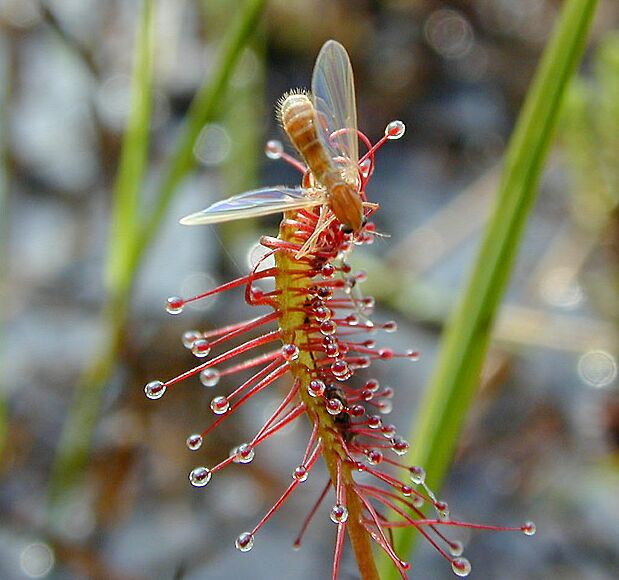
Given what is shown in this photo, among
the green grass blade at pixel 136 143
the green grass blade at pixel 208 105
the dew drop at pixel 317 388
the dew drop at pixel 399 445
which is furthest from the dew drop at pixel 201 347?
the green grass blade at pixel 136 143

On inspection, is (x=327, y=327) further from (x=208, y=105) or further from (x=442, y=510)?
(x=208, y=105)

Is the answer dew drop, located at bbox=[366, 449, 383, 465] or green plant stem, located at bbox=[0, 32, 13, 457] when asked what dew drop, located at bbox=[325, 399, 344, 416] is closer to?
dew drop, located at bbox=[366, 449, 383, 465]

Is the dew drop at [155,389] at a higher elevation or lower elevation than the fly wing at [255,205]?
lower

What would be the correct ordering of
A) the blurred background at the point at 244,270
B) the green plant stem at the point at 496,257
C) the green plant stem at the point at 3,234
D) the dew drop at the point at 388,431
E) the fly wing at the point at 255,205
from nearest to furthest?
the fly wing at the point at 255,205 < the dew drop at the point at 388,431 < the green plant stem at the point at 496,257 < the blurred background at the point at 244,270 < the green plant stem at the point at 3,234

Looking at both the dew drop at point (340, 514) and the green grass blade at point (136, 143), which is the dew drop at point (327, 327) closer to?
the dew drop at point (340, 514)

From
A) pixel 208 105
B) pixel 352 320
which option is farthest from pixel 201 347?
pixel 208 105

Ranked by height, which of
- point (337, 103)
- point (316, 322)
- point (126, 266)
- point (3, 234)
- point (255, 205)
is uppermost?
point (337, 103)

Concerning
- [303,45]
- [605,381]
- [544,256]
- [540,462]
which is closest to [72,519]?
[540,462]
